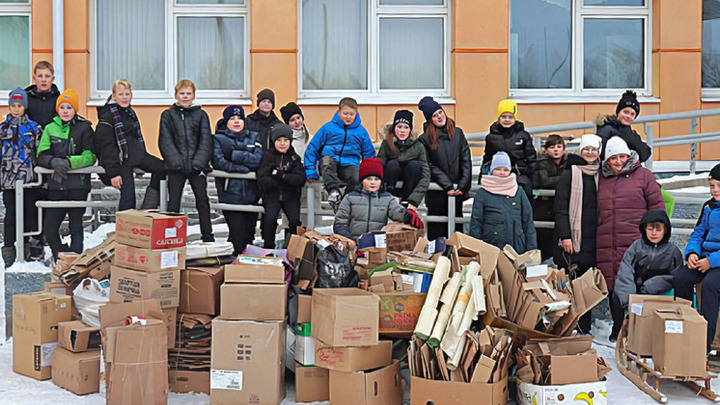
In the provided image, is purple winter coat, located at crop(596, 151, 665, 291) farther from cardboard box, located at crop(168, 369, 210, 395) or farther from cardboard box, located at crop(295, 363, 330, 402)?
cardboard box, located at crop(168, 369, 210, 395)

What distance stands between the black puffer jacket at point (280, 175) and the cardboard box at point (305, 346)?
6.06 feet

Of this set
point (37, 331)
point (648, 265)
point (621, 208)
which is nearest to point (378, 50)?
point (621, 208)

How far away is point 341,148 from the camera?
7.27 metres

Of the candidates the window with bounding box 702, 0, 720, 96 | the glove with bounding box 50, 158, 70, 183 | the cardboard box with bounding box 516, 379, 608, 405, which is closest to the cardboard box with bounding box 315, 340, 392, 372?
the cardboard box with bounding box 516, 379, 608, 405

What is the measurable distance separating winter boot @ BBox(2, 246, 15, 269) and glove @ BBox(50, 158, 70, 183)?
2.71 ft

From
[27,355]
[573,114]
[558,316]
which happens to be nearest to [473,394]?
[558,316]

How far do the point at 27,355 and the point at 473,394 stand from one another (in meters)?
3.38

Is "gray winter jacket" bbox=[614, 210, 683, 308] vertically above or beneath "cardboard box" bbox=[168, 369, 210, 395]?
above

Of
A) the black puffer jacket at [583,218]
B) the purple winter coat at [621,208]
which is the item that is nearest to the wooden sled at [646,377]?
the purple winter coat at [621,208]

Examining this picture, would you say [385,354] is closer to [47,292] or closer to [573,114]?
[47,292]

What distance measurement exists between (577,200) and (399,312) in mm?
2149

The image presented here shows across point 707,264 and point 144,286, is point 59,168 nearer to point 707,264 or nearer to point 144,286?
point 144,286

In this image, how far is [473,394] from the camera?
480cm

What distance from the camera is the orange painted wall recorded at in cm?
1098
